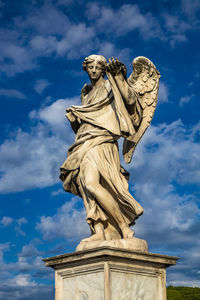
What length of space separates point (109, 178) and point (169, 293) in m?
37.0

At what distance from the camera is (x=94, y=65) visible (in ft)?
34.5

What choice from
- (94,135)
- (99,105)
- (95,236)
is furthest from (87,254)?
(99,105)

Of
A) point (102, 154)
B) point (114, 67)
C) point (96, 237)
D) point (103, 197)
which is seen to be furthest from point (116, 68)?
point (96, 237)

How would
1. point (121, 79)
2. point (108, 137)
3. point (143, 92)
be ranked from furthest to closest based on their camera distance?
point (143, 92) → point (108, 137) → point (121, 79)

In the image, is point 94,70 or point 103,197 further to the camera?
point 94,70

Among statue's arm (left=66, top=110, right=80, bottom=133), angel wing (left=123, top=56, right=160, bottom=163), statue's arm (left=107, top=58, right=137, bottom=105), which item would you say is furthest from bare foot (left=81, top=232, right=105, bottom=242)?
statue's arm (left=107, top=58, right=137, bottom=105)

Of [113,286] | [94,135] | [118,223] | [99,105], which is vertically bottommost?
[113,286]

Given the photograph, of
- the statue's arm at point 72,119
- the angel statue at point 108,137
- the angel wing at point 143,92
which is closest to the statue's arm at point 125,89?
the angel statue at point 108,137

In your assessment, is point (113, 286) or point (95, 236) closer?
point (113, 286)

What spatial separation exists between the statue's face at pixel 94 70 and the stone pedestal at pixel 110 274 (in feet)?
13.2

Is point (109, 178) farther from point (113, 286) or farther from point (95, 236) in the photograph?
point (113, 286)

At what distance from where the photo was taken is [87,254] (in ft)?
28.3

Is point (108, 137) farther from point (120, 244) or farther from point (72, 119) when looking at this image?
point (120, 244)

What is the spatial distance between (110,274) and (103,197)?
1.58 meters
